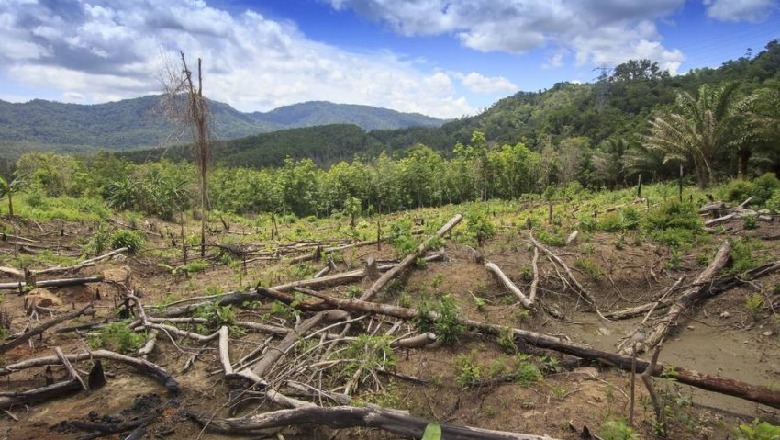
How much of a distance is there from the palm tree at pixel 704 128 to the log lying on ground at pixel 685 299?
55.0 feet

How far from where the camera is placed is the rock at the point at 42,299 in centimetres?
827

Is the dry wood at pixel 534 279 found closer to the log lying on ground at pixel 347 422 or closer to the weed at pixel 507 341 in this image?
the weed at pixel 507 341

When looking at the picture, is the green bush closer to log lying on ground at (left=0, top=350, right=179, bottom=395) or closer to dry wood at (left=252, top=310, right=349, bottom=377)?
log lying on ground at (left=0, top=350, right=179, bottom=395)

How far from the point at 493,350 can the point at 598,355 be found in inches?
57.1

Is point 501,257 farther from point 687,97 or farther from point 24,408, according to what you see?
point 687,97

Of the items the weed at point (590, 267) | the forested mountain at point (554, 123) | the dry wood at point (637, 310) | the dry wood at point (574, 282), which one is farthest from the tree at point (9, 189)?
the forested mountain at point (554, 123)

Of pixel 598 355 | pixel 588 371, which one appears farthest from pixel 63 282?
pixel 598 355

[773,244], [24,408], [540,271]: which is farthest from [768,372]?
[24,408]

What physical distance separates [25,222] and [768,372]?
22.5m

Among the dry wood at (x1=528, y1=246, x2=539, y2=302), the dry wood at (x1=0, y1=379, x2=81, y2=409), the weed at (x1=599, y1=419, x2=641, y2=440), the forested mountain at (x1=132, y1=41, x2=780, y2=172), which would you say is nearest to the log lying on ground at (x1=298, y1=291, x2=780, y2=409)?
the weed at (x1=599, y1=419, x2=641, y2=440)

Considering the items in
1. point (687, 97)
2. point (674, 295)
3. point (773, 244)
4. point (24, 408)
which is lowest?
point (24, 408)

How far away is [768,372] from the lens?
628cm

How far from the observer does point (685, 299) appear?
8.08 m

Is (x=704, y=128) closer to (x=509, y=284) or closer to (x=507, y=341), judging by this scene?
(x=509, y=284)
